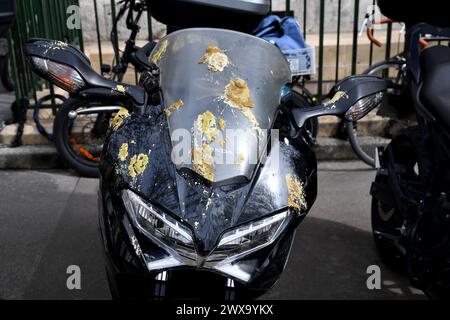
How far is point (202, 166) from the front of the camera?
1.64 metres

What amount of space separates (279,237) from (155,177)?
0.41 metres

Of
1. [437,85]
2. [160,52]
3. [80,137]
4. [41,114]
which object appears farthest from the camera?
[41,114]

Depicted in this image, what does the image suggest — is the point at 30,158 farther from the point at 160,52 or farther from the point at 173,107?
the point at 173,107

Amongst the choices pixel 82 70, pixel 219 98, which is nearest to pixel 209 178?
pixel 219 98

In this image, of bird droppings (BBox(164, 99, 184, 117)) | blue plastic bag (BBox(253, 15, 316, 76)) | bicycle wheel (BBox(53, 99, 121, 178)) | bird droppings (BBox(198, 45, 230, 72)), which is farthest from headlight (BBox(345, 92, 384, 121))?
bicycle wheel (BBox(53, 99, 121, 178))

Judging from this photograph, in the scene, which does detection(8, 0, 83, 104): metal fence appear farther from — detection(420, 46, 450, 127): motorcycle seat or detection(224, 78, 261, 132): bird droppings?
detection(224, 78, 261, 132): bird droppings

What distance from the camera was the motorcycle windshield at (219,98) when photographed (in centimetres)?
167

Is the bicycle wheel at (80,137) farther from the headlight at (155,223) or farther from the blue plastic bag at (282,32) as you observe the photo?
the headlight at (155,223)

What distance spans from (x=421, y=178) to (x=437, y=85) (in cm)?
47

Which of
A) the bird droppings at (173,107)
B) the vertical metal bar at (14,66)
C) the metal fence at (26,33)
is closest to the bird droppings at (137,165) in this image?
the bird droppings at (173,107)

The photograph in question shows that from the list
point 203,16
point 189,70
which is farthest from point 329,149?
point 189,70

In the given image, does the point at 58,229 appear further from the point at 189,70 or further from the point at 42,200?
the point at 189,70

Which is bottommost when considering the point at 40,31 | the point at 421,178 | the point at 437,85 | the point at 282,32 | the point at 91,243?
the point at 91,243

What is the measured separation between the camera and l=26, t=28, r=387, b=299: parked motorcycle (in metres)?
1.63
